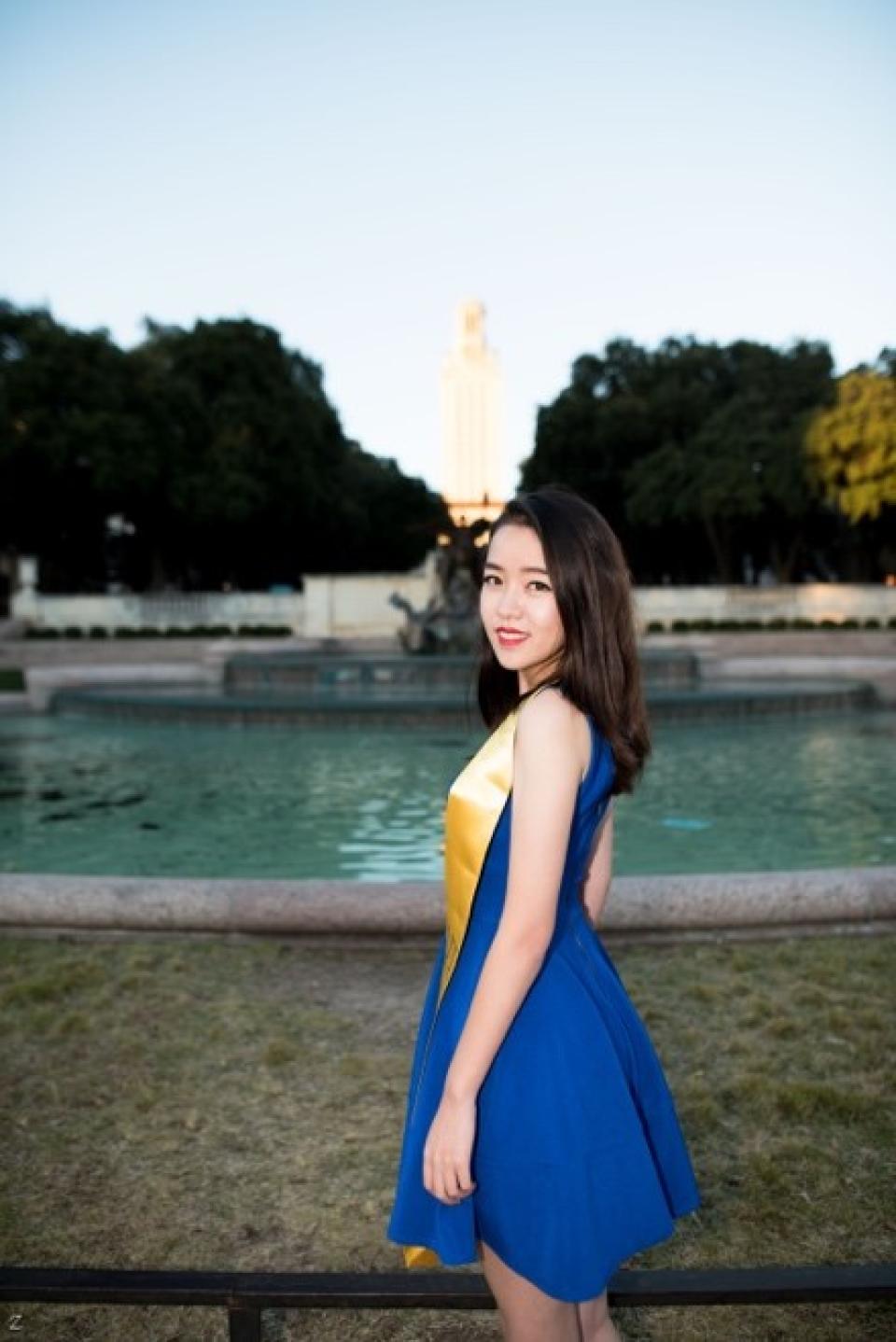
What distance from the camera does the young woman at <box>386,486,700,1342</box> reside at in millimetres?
1769

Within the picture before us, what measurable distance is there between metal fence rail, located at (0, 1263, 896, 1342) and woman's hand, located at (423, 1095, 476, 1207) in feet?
0.74

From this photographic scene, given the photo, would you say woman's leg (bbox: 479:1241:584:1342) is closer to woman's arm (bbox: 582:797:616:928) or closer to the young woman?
the young woman

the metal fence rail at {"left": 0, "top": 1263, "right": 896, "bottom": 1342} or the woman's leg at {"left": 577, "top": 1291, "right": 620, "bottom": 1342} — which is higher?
the metal fence rail at {"left": 0, "top": 1263, "right": 896, "bottom": 1342}

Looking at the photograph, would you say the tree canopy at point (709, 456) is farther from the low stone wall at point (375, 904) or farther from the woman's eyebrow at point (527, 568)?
the woman's eyebrow at point (527, 568)

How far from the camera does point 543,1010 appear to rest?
183cm

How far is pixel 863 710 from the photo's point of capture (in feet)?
61.4

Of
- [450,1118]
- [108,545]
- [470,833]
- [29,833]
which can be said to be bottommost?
[29,833]

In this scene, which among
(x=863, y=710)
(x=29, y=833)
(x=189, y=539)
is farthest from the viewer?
(x=189, y=539)

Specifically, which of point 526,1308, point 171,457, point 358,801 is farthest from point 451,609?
point 526,1308

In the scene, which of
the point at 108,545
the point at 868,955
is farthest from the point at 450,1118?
the point at 108,545

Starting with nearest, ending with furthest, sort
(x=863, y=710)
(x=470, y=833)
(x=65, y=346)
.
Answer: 1. (x=470, y=833)
2. (x=863, y=710)
3. (x=65, y=346)

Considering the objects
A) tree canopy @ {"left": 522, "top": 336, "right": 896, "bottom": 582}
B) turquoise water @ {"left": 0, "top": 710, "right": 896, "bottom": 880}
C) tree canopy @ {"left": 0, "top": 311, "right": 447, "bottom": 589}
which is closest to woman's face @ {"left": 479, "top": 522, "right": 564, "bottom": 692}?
turquoise water @ {"left": 0, "top": 710, "right": 896, "bottom": 880}

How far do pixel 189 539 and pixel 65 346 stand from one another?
10533 millimetres

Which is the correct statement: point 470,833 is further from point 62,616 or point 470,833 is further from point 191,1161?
point 62,616
